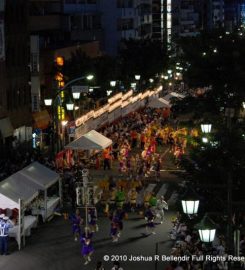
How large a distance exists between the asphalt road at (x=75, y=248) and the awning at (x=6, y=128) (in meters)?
13.3

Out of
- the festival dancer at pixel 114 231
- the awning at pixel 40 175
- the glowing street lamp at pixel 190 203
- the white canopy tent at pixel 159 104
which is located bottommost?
the white canopy tent at pixel 159 104

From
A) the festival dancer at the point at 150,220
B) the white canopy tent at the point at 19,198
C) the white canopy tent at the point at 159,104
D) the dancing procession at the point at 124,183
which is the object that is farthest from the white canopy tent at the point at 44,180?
the white canopy tent at the point at 159,104

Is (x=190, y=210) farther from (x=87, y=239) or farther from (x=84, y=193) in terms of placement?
(x=84, y=193)

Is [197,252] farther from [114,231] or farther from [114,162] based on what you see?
[114,162]

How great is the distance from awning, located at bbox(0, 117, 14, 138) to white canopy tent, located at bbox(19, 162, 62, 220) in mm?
11049

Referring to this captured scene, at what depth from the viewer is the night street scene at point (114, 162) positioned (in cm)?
2181

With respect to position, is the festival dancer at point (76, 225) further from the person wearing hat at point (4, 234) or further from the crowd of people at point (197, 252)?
the crowd of people at point (197, 252)

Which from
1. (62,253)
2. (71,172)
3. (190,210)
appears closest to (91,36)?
(71,172)

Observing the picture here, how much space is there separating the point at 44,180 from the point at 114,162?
15712 mm

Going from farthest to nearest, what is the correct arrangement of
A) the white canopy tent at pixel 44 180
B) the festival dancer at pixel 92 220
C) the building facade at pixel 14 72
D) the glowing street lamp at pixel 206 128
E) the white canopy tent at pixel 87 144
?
the building facade at pixel 14 72, the white canopy tent at pixel 87 144, the white canopy tent at pixel 44 180, the festival dancer at pixel 92 220, the glowing street lamp at pixel 206 128

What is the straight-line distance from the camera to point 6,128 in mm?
43375

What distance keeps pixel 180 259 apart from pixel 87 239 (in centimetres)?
426

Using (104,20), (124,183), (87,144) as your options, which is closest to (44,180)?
(124,183)

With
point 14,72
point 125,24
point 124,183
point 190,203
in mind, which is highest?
point 190,203
